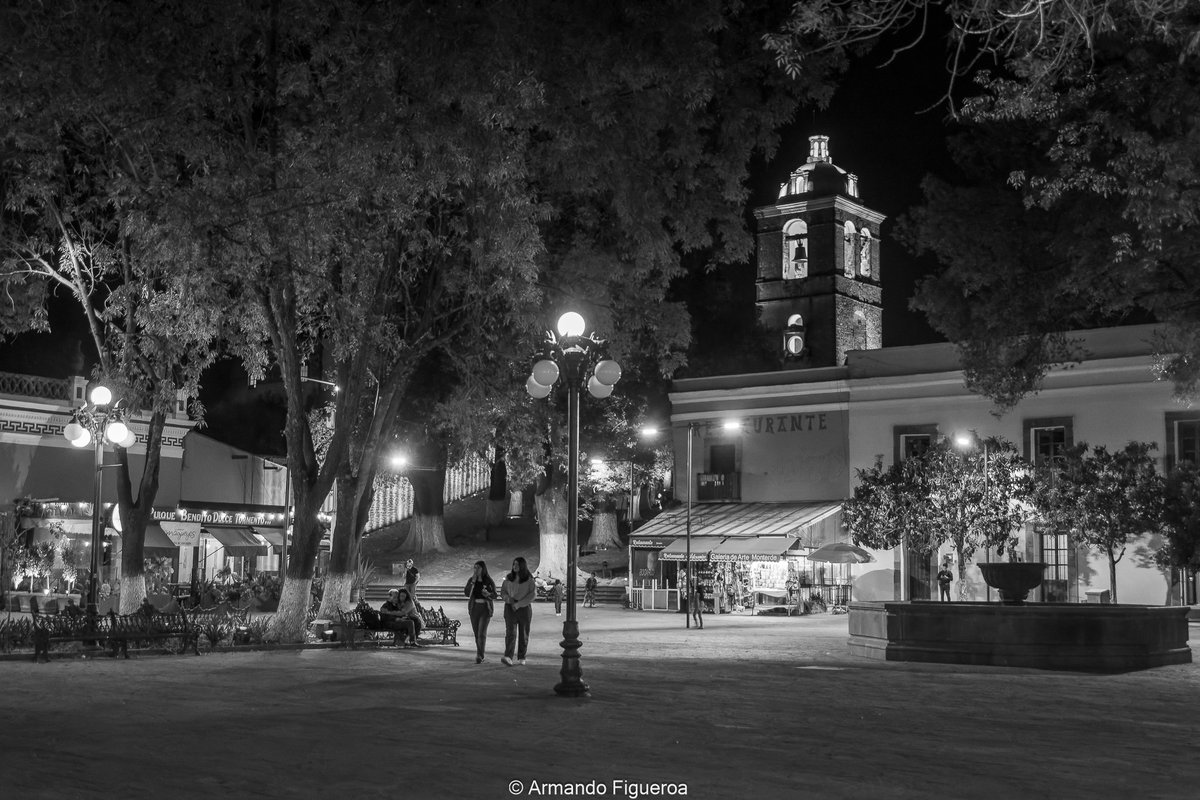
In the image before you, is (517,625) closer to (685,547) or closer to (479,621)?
(479,621)

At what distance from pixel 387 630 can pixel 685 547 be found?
18906mm

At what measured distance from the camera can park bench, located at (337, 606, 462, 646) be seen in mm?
21000

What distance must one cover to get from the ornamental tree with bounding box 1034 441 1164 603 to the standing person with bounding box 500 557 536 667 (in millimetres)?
19510

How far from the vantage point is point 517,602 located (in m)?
18.0

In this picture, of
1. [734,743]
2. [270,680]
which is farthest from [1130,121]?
[270,680]

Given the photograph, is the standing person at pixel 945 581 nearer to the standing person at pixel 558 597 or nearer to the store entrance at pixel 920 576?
the store entrance at pixel 920 576

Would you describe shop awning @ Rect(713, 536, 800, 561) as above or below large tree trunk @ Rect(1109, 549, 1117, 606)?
above

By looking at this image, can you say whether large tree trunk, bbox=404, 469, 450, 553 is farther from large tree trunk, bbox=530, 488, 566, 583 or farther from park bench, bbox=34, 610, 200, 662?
park bench, bbox=34, 610, 200, 662

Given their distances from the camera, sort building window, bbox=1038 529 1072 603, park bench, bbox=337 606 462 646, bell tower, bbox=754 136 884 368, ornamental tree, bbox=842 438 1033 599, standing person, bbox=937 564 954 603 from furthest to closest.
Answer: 1. bell tower, bbox=754 136 884 368
2. building window, bbox=1038 529 1072 603
3. ornamental tree, bbox=842 438 1033 599
4. standing person, bbox=937 564 954 603
5. park bench, bbox=337 606 462 646

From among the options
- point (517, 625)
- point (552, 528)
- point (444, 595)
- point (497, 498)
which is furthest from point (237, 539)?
point (497, 498)

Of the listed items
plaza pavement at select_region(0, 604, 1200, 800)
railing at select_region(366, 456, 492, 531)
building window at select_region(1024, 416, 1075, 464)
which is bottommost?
plaza pavement at select_region(0, 604, 1200, 800)

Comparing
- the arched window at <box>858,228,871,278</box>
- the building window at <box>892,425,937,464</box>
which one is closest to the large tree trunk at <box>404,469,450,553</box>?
the building window at <box>892,425,937,464</box>

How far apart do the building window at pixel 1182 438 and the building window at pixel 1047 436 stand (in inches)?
102

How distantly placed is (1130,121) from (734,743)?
39.7 feet
